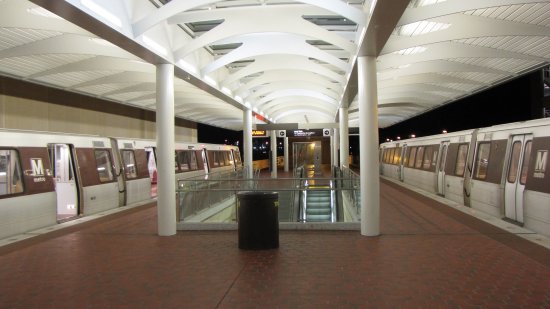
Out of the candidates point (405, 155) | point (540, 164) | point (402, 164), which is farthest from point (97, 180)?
point (402, 164)

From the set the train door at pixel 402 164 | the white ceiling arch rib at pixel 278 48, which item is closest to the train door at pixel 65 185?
the white ceiling arch rib at pixel 278 48

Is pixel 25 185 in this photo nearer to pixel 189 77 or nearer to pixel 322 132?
pixel 189 77

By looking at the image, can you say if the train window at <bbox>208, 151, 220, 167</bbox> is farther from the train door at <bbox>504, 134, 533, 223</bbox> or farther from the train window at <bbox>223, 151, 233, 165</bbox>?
the train door at <bbox>504, 134, 533, 223</bbox>

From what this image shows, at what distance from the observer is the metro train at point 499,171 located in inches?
344

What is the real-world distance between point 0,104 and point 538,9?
15.3 meters

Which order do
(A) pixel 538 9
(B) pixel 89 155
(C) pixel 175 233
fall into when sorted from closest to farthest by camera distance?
1. (A) pixel 538 9
2. (C) pixel 175 233
3. (B) pixel 89 155

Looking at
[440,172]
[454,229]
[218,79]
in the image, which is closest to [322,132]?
[440,172]

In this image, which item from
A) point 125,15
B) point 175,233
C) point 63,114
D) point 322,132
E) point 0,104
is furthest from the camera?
A: point 322,132

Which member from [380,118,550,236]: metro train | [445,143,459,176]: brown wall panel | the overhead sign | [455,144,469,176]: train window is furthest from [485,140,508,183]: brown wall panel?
Result: the overhead sign

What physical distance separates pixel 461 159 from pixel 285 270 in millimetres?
9836

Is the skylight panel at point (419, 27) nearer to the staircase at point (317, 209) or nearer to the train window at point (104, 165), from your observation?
the staircase at point (317, 209)

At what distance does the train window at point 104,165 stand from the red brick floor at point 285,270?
156 inches

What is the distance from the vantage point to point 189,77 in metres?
11.2

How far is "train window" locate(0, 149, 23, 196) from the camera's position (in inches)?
366
